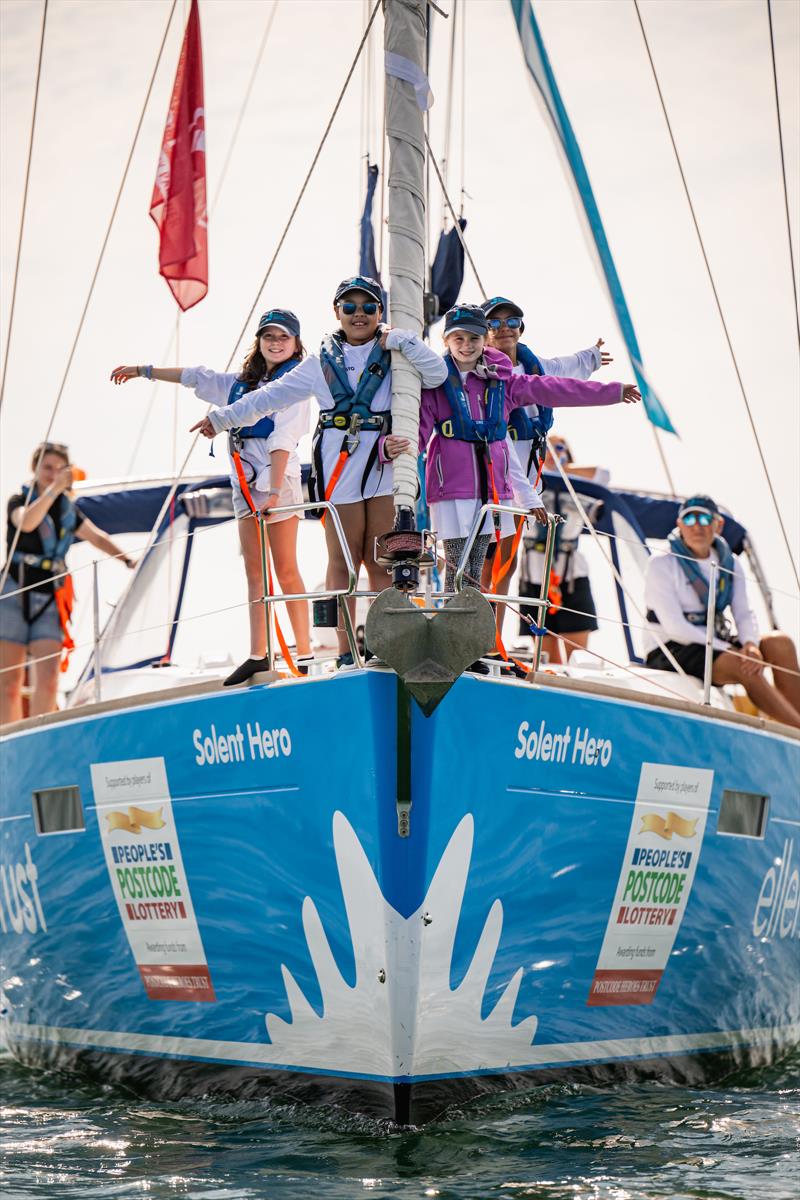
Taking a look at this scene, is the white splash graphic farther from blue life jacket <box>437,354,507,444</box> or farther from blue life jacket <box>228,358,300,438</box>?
blue life jacket <box>228,358,300,438</box>

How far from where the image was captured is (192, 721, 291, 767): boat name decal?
549cm

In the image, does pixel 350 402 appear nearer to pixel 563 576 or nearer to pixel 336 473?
pixel 336 473

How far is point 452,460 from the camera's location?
19.6ft

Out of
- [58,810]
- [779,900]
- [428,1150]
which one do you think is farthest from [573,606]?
[428,1150]

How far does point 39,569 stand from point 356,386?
2.98m

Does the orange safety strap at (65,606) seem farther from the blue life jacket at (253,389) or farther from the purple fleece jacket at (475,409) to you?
the purple fleece jacket at (475,409)

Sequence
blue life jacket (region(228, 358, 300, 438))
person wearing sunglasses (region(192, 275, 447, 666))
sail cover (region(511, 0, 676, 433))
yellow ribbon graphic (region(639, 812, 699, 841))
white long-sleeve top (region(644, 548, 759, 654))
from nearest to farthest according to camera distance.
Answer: person wearing sunglasses (region(192, 275, 447, 666)) → yellow ribbon graphic (region(639, 812, 699, 841)) → blue life jacket (region(228, 358, 300, 438)) → sail cover (region(511, 0, 676, 433)) → white long-sleeve top (region(644, 548, 759, 654))

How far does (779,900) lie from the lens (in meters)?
6.99

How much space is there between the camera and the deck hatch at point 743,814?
6418 millimetres

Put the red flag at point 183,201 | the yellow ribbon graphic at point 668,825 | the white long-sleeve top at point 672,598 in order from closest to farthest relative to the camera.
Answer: the yellow ribbon graphic at point 668,825 < the red flag at point 183,201 < the white long-sleeve top at point 672,598

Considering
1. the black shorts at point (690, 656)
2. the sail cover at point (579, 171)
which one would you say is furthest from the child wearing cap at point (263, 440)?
the black shorts at point (690, 656)

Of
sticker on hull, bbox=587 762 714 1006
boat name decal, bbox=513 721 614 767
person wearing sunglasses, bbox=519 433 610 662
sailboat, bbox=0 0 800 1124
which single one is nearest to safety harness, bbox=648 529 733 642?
person wearing sunglasses, bbox=519 433 610 662

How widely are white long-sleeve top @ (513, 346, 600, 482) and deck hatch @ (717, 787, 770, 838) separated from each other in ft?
5.12

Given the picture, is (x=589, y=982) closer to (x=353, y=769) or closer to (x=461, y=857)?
(x=461, y=857)
